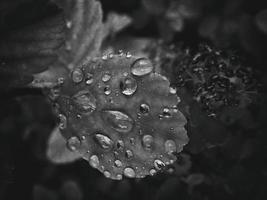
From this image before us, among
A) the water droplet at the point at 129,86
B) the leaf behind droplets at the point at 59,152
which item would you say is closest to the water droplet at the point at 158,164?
the water droplet at the point at 129,86

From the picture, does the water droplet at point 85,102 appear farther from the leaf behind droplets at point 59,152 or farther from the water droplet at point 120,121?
the leaf behind droplets at point 59,152

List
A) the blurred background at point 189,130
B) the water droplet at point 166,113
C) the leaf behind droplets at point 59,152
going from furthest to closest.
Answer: the leaf behind droplets at point 59,152, the blurred background at point 189,130, the water droplet at point 166,113

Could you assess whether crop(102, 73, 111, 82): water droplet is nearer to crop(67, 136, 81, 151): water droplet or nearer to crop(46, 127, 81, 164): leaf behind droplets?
crop(67, 136, 81, 151): water droplet

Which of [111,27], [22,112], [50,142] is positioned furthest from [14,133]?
[111,27]

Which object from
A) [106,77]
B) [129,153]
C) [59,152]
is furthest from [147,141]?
[59,152]

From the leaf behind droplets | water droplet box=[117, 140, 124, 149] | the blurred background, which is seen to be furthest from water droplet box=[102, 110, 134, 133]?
the leaf behind droplets

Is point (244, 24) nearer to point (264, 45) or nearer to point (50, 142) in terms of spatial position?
point (264, 45)

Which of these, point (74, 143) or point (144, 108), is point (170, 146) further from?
point (74, 143)

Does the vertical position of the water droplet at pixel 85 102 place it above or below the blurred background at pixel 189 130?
above
